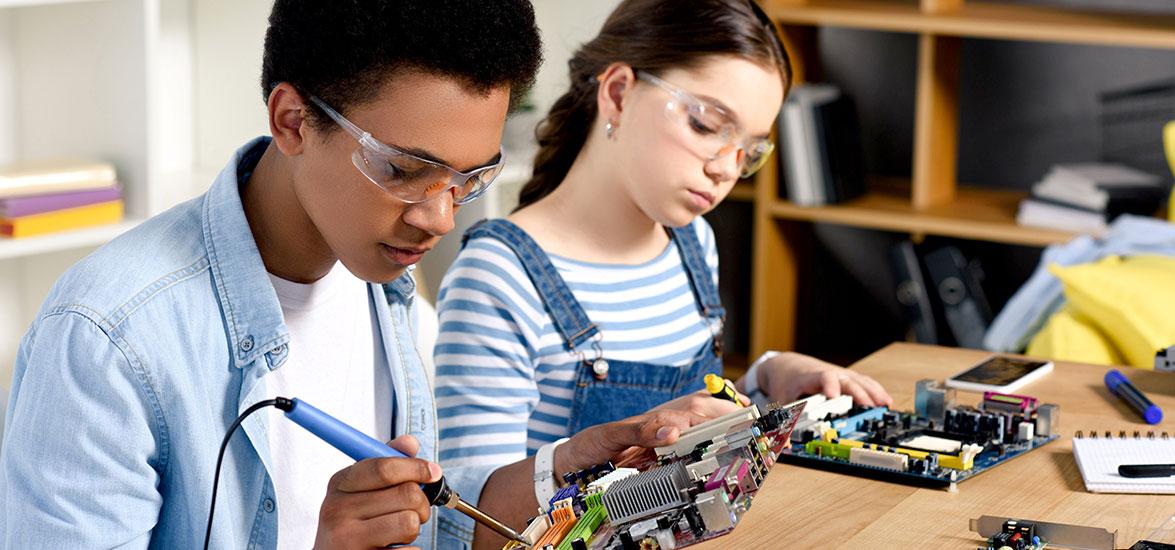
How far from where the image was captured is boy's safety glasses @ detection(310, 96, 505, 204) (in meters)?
1.11

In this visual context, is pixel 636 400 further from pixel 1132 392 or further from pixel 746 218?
pixel 746 218

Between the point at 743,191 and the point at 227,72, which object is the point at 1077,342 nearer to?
the point at 743,191

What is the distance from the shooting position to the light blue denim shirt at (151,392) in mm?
1085

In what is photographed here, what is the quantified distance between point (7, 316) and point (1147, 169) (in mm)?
2652

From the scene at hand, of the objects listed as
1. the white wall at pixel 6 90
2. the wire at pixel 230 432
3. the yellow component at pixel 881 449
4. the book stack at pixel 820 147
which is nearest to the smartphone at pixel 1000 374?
the yellow component at pixel 881 449

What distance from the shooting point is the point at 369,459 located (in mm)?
1072

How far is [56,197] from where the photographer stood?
8.20ft

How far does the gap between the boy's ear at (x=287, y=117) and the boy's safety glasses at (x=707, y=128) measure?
0.66m

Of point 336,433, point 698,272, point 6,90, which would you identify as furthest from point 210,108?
point 336,433

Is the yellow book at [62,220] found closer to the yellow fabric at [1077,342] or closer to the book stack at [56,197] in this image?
the book stack at [56,197]

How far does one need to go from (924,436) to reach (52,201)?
67.1 inches

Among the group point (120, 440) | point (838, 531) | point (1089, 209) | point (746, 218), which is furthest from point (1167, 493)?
point (746, 218)

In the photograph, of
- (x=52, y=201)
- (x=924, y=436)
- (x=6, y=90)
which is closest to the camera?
(x=924, y=436)

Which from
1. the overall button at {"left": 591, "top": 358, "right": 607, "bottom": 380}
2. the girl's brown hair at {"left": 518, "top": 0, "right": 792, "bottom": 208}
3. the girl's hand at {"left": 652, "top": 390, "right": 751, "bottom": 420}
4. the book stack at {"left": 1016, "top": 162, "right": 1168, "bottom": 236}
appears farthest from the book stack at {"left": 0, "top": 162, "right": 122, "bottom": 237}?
the book stack at {"left": 1016, "top": 162, "right": 1168, "bottom": 236}
